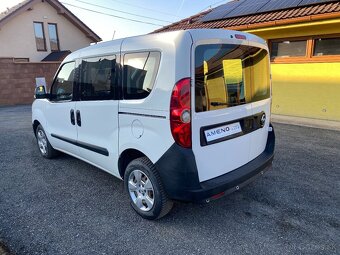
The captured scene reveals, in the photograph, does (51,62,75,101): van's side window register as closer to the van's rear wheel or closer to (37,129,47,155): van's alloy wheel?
(37,129,47,155): van's alloy wheel

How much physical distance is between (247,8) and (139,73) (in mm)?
7169

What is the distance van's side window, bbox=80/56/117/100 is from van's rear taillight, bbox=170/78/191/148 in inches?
38.9

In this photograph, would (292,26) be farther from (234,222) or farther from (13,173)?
(13,173)

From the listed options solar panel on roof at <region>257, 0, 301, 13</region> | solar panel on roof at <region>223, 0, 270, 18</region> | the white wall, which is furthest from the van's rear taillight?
the white wall

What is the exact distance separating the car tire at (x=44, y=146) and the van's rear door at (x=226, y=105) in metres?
3.32

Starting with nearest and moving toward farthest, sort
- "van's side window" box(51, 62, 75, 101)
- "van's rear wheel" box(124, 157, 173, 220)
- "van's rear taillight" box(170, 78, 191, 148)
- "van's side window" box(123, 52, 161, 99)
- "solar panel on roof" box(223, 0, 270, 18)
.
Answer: "van's rear taillight" box(170, 78, 191, 148), "van's side window" box(123, 52, 161, 99), "van's rear wheel" box(124, 157, 173, 220), "van's side window" box(51, 62, 75, 101), "solar panel on roof" box(223, 0, 270, 18)

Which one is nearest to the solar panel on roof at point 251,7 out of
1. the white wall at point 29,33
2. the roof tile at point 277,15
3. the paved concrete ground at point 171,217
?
the roof tile at point 277,15

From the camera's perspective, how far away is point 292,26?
6641 mm

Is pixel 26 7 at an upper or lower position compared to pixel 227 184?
upper

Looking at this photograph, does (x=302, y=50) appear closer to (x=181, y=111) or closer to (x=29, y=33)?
(x=181, y=111)

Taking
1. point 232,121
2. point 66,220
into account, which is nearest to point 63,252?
point 66,220

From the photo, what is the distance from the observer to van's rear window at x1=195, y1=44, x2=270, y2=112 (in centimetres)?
231

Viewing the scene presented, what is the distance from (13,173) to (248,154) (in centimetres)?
372

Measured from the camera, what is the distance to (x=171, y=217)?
9.37 feet
